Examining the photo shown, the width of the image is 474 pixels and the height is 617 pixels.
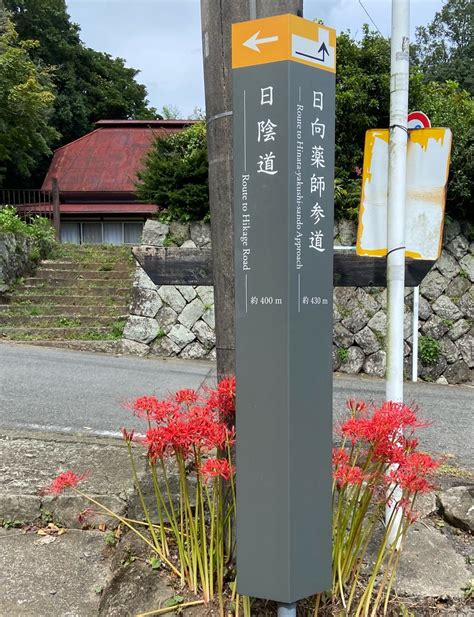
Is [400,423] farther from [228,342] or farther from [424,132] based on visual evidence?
[424,132]

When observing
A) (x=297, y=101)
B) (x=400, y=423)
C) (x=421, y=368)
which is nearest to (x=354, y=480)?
(x=400, y=423)

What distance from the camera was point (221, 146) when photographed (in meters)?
2.29

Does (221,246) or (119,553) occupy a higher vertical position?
(221,246)

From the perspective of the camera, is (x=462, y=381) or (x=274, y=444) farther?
(x=462, y=381)

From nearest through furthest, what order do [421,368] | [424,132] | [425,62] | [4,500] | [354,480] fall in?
[354,480] < [424,132] < [4,500] < [421,368] < [425,62]

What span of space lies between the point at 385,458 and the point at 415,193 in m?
1.46

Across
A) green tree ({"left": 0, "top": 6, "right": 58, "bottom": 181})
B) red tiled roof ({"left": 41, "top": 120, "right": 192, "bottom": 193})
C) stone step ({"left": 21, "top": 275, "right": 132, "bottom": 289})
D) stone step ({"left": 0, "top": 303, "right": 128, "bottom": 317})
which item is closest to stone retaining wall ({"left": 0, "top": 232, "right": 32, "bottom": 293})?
stone step ({"left": 21, "top": 275, "right": 132, "bottom": 289})

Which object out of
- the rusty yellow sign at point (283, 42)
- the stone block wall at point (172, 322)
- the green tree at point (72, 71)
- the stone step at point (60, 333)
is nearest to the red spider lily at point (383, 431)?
the rusty yellow sign at point (283, 42)

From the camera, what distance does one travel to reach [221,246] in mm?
2361

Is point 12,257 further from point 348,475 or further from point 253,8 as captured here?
point 348,475

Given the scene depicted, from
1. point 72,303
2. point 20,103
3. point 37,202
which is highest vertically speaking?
point 20,103

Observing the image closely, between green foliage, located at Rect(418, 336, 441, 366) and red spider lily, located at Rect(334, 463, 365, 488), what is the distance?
20.5 ft

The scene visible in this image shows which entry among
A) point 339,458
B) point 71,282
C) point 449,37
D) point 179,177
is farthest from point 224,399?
point 449,37

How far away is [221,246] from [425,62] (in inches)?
1347
